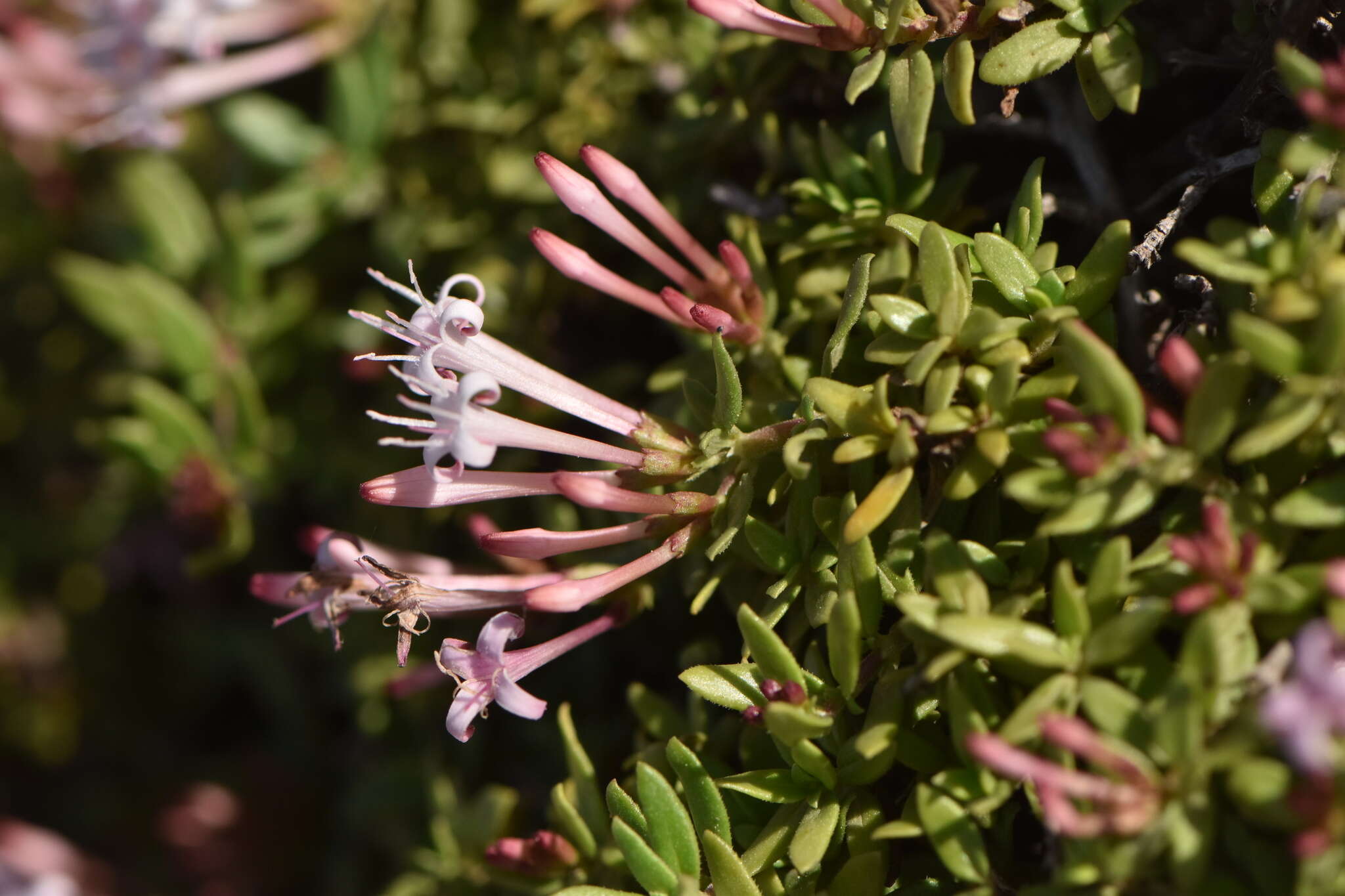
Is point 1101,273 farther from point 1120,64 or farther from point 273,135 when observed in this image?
point 273,135

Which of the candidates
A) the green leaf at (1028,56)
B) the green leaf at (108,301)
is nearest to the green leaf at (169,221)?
the green leaf at (108,301)

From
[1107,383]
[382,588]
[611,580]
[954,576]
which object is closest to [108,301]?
[382,588]

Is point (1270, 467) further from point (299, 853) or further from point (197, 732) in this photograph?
point (197, 732)

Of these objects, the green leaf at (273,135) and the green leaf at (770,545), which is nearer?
the green leaf at (770,545)

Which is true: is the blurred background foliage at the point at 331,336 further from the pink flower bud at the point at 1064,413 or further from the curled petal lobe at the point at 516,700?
the pink flower bud at the point at 1064,413

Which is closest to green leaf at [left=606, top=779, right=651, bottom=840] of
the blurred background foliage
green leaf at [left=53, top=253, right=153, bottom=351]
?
the blurred background foliage

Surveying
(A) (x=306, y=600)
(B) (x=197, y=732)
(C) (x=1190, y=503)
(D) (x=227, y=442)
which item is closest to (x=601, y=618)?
(A) (x=306, y=600)
